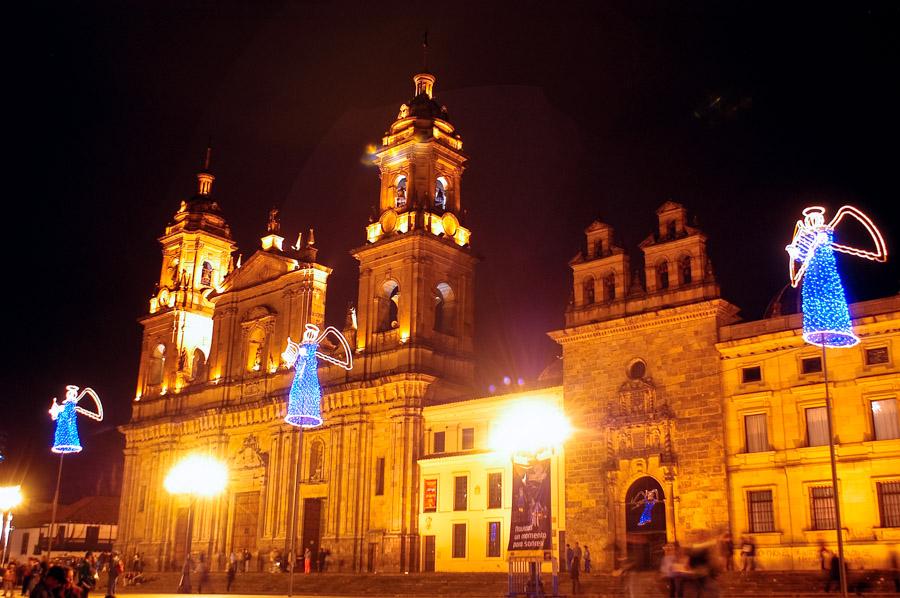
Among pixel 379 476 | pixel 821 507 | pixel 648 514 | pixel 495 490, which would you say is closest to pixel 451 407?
pixel 495 490

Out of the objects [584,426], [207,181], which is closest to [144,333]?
[207,181]

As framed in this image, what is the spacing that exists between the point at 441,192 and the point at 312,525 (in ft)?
67.3

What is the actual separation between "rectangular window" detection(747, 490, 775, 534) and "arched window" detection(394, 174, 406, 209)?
2776 cm

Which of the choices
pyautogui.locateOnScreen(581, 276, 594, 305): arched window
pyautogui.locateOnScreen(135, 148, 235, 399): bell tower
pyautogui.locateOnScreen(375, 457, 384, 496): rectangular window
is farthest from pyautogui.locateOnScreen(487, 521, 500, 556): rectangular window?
pyautogui.locateOnScreen(135, 148, 235, 399): bell tower

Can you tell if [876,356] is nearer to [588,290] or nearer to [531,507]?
[588,290]

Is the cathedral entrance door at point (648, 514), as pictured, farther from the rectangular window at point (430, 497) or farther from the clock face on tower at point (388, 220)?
the clock face on tower at point (388, 220)

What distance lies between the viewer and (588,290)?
4244cm

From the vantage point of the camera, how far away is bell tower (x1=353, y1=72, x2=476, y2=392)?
172 feet

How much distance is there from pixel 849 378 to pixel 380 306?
27377 mm

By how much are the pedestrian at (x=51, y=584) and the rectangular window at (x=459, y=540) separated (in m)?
33.8

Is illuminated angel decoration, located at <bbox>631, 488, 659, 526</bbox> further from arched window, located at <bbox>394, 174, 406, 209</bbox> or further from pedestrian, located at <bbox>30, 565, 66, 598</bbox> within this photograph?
pedestrian, located at <bbox>30, 565, 66, 598</bbox>

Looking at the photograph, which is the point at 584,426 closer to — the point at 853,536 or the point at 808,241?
the point at 853,536

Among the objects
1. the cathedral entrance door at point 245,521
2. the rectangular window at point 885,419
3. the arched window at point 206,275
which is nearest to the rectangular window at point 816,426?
the rectangular window at point 885,419

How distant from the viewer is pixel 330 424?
5378 cm
